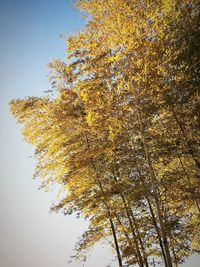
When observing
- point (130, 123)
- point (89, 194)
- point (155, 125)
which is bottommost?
point (89, 194)

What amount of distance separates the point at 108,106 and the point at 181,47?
2.95 metres

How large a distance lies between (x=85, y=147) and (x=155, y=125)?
304cm

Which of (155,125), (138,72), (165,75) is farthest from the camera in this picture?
(155,125)

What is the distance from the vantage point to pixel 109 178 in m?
12.4

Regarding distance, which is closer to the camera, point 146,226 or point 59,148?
point 59,148

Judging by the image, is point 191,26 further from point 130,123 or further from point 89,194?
point 89,194

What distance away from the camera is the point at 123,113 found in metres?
8.85

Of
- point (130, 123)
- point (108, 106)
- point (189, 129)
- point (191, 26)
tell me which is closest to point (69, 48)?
point (108, 106)

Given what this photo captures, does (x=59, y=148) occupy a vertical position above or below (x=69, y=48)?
below

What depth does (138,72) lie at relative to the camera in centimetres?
838

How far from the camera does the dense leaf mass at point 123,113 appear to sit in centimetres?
829

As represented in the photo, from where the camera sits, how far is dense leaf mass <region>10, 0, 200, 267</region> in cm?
829

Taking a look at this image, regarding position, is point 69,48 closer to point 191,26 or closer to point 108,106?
point 108,106

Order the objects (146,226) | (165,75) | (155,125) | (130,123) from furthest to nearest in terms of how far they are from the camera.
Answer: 1. (146,226)
2. (155,125)
3. (165,75)
4. (130,123)
